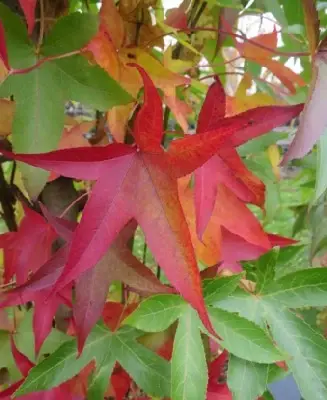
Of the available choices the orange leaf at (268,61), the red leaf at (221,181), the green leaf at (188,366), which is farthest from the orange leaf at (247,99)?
the green leaf at (188,366)

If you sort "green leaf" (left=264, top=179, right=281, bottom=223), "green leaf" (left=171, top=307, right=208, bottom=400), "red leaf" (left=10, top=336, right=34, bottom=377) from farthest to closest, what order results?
"green leaf" (left=264, top=179, right=281, bottom=223)
"red leaf" (left=10, top=336, right=34, bottom=377)
"green leaf" (left=171, top=307, right=208, bottom=400)

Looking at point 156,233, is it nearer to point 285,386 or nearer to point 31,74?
point 31,74

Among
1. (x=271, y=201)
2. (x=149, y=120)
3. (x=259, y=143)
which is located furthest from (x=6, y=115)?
(x=271, y=201)

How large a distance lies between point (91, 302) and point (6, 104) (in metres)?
0.16

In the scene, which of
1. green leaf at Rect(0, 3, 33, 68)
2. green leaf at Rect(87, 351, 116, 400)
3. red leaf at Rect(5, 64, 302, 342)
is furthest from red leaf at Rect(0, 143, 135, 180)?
green leaf at Rect(87, 351, 116, 400)

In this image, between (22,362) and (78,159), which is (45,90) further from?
(22,362)

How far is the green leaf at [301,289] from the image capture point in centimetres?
44

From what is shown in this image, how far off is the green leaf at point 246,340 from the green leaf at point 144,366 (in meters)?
0.07

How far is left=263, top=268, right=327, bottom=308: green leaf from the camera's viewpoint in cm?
44

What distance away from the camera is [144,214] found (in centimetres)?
33

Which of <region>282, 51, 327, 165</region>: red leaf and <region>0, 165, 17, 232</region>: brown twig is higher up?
<region>282, 51, 327, 165</region>: red leaf

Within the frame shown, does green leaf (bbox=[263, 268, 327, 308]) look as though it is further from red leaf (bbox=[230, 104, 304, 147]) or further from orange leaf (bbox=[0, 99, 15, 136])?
orange leaf (bbox=[0, 99, 15, 136])

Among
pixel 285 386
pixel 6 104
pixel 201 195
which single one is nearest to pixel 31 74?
pixel 6 104

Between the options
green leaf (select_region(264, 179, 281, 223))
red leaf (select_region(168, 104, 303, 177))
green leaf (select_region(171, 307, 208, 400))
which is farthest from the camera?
green leaf (select_region(264, 179, 281, 223))
